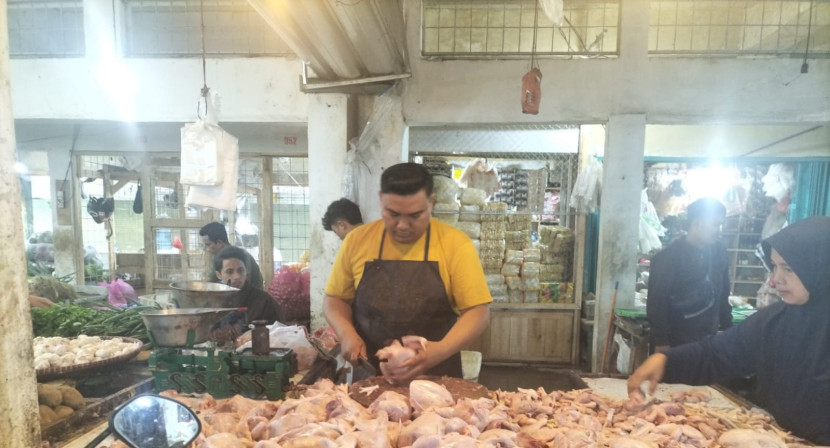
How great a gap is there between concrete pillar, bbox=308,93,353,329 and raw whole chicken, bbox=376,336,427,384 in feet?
10.0

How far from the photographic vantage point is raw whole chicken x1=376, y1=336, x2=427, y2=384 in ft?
6.40

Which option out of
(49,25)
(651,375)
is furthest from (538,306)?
(49,25)

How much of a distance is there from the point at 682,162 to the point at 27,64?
366 inches

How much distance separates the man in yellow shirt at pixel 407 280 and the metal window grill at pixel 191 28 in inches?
157

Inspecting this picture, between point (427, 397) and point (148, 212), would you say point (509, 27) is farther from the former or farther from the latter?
point (148, 212)

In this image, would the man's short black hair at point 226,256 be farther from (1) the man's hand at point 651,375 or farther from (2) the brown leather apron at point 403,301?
(1) the man's hand at point 651,375

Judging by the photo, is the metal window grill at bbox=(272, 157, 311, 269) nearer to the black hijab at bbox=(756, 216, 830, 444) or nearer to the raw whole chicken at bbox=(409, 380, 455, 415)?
the raw whole chicken at bbox=(409, 380, 455, 415)

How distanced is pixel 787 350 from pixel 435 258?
183cm

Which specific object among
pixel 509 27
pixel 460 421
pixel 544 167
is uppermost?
pixel 509 27

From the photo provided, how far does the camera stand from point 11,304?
1058 millimetres

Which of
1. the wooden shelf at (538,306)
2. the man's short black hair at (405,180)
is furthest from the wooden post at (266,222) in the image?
the man's short black hair at (405,180)

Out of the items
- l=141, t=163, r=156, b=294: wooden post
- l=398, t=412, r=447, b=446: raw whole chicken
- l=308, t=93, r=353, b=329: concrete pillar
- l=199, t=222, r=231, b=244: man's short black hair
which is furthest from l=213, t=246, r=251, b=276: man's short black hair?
l=141, t=163, r=156, b=294: wooden post

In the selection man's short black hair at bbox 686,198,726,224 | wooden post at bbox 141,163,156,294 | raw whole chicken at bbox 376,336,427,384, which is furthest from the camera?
wooden post at bbox 141,163,156,294

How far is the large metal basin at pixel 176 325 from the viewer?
6.92ft
